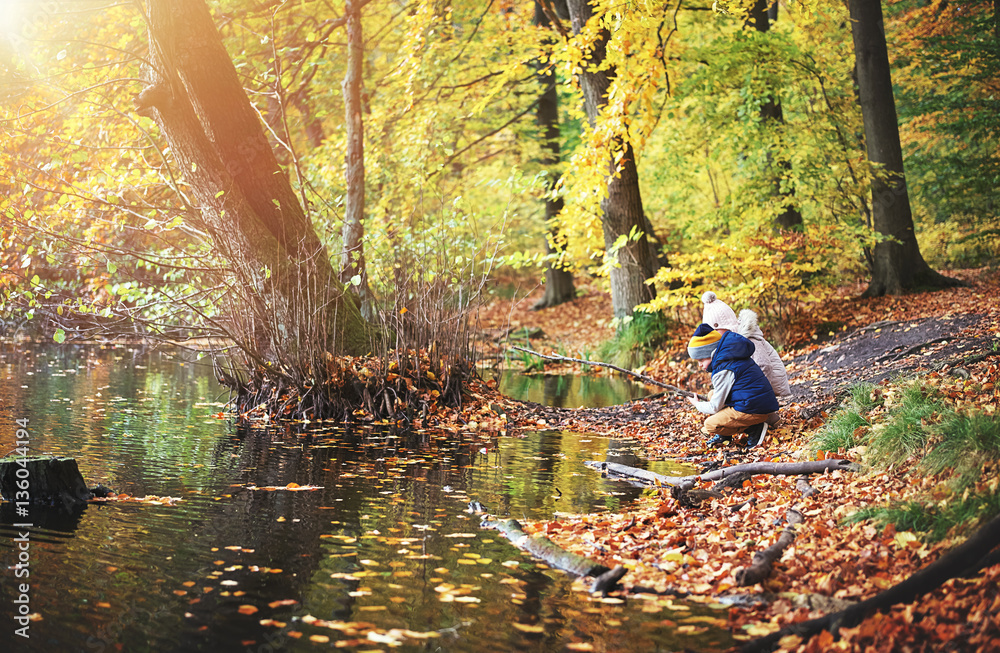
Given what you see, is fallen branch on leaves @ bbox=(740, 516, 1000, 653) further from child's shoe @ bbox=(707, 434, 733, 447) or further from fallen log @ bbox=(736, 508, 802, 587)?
child's shoe @ bbox=(707, 434, 733, 447)

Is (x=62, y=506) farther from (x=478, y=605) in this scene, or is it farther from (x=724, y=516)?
(x=724, y=516)

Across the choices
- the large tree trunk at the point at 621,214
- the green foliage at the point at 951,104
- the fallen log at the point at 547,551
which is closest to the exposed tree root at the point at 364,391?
the fallen log at the point at 547,551

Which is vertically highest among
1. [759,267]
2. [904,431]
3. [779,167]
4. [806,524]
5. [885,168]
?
[885,168]

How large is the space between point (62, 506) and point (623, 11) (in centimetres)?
685

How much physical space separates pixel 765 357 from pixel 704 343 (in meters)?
0.83

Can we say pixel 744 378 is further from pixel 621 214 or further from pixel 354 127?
pixel 354 127

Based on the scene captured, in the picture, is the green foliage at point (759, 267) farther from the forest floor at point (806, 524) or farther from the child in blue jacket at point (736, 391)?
the child in blue jacket at point (736, 391)

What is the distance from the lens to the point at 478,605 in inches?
145

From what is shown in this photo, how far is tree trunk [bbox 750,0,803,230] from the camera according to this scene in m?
13.4

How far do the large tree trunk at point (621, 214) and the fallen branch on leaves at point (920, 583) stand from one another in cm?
1007

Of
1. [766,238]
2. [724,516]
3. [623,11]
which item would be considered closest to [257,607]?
[724,516]

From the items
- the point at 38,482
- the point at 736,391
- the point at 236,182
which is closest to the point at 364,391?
the point at 236,182

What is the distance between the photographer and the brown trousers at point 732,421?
725cm

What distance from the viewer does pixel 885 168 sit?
14.6 metres
